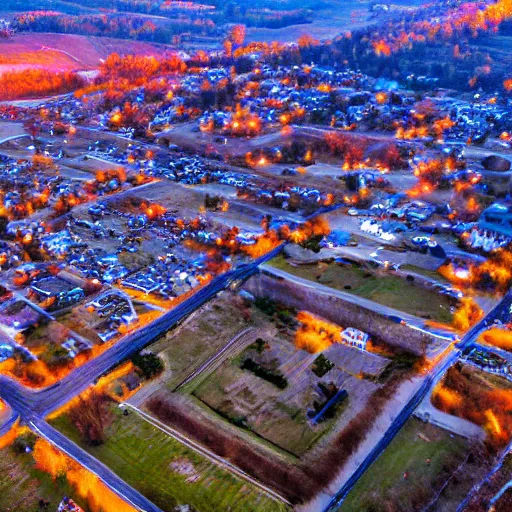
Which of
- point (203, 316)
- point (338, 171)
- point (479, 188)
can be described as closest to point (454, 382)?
point (203, 316)

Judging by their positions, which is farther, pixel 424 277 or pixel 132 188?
pixel 132 188

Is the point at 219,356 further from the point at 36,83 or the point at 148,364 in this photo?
the point at 36,83

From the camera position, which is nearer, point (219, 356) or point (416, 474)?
point (416, 474)

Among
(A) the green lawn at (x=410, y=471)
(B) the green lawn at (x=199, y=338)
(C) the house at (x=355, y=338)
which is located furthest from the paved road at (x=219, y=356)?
(A) the green lawn at (x=410, y=471)

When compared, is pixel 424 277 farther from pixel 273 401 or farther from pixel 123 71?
pixel 123 71

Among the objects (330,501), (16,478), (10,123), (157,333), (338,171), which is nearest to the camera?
(330,501)

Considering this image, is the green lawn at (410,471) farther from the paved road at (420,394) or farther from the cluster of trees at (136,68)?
the cluster of trees at (136,68)

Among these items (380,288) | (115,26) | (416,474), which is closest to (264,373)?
(416,474)
